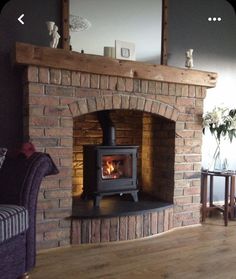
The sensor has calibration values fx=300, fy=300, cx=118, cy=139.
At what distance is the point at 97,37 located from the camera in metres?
2.77

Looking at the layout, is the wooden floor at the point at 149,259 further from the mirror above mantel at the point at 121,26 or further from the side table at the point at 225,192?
the mirror above mantel at the point at 121,26

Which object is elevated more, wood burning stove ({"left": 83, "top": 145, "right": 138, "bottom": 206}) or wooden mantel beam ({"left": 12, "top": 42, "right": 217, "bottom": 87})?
wooden mantel beam ({"left": 12, "top": 42, "right": 217, "bottom": 87})

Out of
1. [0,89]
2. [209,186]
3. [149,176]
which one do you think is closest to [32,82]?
[0,89]

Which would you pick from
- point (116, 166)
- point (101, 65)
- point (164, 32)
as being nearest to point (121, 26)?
point (164, 32)

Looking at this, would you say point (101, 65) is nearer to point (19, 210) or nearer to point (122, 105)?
point (122, 105)

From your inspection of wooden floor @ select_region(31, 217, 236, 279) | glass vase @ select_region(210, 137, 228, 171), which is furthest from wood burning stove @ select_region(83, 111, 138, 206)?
glass vase @ select_region(210, 137, 228, 171)

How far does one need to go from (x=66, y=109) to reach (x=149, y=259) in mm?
1317

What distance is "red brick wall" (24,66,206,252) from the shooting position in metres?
2.33

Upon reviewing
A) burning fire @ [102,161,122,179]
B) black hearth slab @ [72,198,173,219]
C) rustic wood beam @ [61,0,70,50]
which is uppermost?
rustic wood beam @ [61,0,70,50]

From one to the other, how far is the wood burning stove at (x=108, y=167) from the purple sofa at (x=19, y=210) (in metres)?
0.77

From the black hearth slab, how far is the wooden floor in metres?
0.25

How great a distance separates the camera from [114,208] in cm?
269

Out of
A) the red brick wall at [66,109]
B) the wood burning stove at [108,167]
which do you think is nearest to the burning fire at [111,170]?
the wood burning stove at [108,167]

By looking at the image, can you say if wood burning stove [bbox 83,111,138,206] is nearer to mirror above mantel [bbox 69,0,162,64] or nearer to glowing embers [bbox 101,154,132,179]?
glowing embers [bbox 101,154,132,179]
